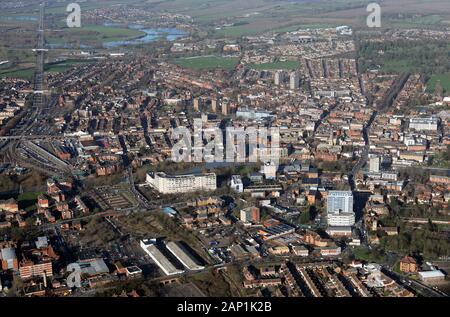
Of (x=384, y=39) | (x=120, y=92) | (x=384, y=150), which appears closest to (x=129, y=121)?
(x=120, y=92)

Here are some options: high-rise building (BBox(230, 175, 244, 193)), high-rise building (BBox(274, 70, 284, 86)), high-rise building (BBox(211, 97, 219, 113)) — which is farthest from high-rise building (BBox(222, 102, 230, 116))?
high-rise building (BBox(230, 175, 244, 193))

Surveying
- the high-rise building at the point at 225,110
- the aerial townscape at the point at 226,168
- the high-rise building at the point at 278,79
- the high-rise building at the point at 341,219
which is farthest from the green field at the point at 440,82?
the high-rise building at the point at 341,219

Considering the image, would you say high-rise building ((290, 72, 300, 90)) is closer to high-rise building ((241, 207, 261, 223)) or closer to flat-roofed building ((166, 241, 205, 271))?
high-rise building ((241, 207, 261, 223))

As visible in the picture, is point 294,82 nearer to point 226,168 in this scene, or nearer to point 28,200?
point 226,168

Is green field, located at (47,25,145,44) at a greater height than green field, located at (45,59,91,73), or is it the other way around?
green field, located at (47,25,145,44)

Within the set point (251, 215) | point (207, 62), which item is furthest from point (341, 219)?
point (207, 62)

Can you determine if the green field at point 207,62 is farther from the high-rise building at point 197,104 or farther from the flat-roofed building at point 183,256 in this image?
the flat-roofed building at point 183,256
